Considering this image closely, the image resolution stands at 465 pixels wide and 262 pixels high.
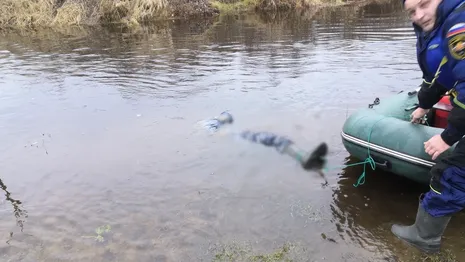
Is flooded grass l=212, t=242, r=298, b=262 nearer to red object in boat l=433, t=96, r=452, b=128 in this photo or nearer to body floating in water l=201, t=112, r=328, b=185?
body floating in water l=201, t=112, r=328, b=185

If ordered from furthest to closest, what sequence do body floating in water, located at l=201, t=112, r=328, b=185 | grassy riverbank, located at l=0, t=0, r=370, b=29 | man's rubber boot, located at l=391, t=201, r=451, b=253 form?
grassy riverbank, located at l=0, t=0, r=370, b=29, body floating in water, located at l=201, t=112, r=328, b=185, man's rubber boot, located at l=391, t=201, r=451, b=253

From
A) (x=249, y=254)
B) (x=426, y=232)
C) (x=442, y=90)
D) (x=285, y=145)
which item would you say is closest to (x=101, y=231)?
(x=249, y=254)

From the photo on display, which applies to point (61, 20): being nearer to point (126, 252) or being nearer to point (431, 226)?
point (126, 252)

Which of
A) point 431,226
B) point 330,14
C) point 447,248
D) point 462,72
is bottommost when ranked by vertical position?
point 447,248

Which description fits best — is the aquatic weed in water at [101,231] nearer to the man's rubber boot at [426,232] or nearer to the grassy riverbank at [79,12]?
the man's rubber boot at [426,232]

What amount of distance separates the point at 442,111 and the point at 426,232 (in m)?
1.71

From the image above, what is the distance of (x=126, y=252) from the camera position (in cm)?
343

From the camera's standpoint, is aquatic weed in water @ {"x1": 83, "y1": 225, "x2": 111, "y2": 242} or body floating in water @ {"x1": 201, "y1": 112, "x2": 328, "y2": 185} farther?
body floating in water @ {"x1": 201, "y1": 112, "x2": 328, "y2": 185}

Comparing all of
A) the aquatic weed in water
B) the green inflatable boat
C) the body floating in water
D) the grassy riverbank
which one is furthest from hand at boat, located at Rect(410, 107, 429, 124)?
the grassy riverbank

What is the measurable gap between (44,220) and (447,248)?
12.8 ft

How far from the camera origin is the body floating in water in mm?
4812

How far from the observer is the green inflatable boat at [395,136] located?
3.61 metres

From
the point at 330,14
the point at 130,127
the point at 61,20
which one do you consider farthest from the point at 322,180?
the point at 61,20

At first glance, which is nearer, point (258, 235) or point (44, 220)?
point (258, 235)
